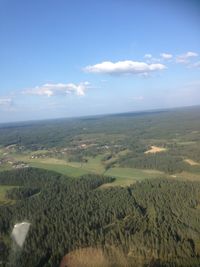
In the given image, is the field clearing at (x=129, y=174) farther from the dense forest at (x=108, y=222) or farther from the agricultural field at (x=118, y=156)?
the dense forest at (x=108, y=222)

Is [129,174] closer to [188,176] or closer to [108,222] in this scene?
[188,176]

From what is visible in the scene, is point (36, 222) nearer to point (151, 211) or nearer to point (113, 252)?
point (113, 252)

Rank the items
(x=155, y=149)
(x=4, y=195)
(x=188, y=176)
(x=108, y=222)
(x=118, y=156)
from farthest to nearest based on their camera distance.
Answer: (x=155, y=149) → (x=118, y=156) → (x=188, y=176) → (x=4, y=195) → (x=108, y=222)

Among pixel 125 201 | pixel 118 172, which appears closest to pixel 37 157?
pixel 118 172

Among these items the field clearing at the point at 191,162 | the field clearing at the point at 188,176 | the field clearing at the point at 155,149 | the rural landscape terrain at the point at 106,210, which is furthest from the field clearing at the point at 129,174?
the field clearing at the point at 155,149

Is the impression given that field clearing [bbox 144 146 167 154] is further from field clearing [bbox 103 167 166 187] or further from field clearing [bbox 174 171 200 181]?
field clearing [bbox 174 171 200 181]

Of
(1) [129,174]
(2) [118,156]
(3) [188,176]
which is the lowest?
(3) [188,176]

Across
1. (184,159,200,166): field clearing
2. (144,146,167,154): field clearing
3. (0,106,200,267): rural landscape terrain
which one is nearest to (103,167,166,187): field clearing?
(0,106,200,267): rural landscape terrain

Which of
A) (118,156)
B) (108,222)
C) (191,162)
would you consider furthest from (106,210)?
(118,156)
